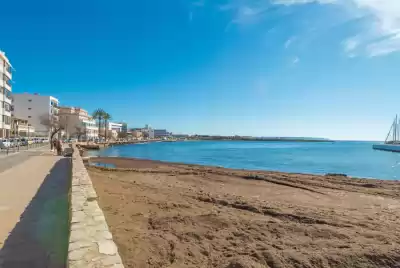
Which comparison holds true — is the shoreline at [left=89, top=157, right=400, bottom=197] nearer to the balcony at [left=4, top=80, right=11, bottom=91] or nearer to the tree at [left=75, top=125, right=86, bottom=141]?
the balcony at [left=4, top=80, right=11, bottom=91]

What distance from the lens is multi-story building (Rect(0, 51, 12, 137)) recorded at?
160 ft

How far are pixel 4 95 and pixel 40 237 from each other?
5504 cm

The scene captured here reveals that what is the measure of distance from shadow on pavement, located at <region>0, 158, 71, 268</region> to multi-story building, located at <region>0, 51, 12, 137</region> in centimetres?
4916

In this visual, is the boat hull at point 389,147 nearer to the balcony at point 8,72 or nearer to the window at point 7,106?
the window at point 7,106

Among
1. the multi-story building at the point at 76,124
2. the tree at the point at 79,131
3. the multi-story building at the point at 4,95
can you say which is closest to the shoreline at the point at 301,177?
the multi-story building at the point at 4,95

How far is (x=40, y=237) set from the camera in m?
6.02

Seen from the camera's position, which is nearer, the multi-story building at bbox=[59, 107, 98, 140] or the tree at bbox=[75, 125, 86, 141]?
the multi-story building at bbox=[59, 107, 98, 140]

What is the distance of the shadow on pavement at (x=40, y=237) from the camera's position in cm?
494

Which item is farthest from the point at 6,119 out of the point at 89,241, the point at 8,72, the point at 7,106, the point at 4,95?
the point at 89,241

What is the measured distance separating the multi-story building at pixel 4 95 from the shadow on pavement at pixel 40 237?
161 feet

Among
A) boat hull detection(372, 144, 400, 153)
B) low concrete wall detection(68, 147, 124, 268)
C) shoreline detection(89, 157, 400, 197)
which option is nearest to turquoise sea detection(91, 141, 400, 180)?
shoreline detection(89, 157, 400, 197)

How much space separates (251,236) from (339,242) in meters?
2.25

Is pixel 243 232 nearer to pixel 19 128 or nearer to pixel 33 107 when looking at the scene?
pixel 19 128

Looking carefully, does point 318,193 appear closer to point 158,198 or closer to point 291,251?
point 158,198
